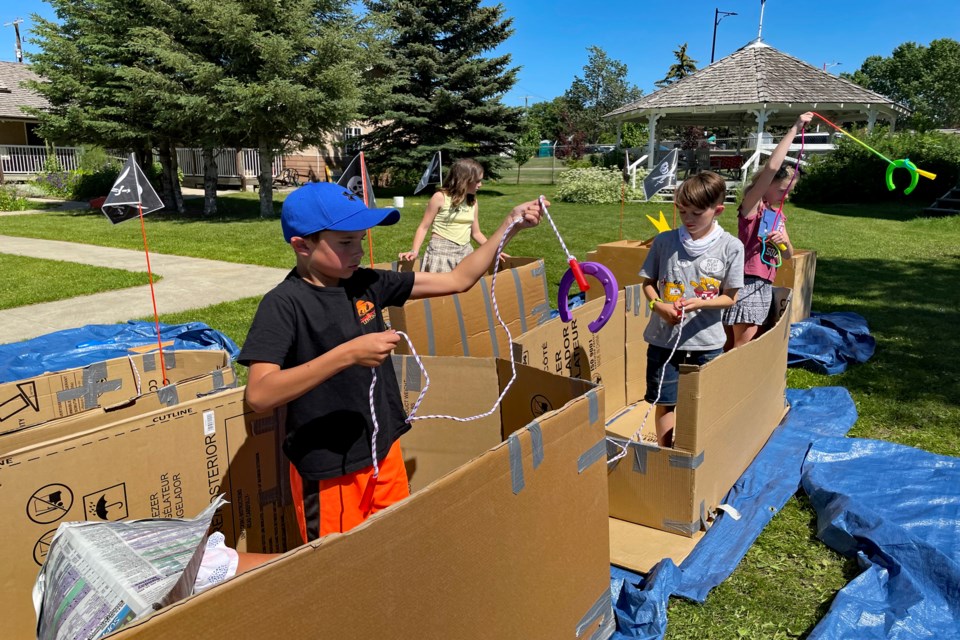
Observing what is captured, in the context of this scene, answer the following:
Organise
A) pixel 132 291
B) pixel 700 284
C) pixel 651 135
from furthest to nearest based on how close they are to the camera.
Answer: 1. pixel 651 135
2. pixel 132 291
3. pixel 700 284

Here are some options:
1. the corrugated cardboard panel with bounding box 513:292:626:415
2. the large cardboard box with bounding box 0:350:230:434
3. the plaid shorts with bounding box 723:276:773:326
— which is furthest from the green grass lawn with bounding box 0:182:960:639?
the large cardboard box with bounding box 0:350:230:434

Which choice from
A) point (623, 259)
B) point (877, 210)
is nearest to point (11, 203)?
point (623, 259)

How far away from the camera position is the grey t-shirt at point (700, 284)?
319cm

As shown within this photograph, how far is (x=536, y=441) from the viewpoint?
181 cm

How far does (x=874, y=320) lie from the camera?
6.43 metres

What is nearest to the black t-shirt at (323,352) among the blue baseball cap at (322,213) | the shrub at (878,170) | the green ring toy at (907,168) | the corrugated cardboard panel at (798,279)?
the blue baseball cap at (322,213)

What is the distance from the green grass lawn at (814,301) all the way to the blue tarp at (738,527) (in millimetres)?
54

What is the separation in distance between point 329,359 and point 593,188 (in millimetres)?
18813

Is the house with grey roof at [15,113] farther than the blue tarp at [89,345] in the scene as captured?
Yes

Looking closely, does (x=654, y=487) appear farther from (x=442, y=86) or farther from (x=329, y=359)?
(x=442, y=86)

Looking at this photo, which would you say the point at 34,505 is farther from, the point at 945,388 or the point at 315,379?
the point at 945,388

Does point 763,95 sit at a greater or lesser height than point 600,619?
greater

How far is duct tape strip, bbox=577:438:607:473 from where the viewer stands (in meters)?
2.03

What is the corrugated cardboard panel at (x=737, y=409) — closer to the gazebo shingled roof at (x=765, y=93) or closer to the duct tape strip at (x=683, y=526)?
the duct tape strip at (x=683, y=526)
